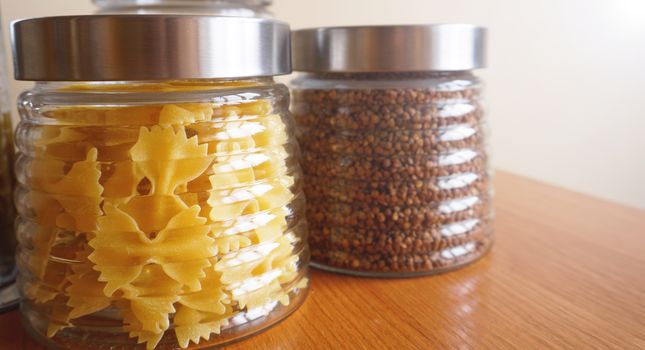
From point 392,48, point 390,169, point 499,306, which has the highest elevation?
point 392,48

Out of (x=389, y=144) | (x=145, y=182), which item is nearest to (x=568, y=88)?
(x=389, y=144)

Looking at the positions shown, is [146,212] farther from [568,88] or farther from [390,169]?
[568,88]

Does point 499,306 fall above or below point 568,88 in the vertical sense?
below

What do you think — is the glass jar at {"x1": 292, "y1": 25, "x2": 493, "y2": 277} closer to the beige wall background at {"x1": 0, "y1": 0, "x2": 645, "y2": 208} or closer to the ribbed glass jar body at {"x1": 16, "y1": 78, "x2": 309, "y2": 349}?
the ribbed glass jar body at {"x1": 16, "y1": 78, "x2": 309, "y2": 349}

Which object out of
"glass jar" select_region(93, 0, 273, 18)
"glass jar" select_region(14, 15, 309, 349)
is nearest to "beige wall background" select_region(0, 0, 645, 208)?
"glass jar" select_region(93, 0, 273, 18)

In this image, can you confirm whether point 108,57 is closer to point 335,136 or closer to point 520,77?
point 335,136

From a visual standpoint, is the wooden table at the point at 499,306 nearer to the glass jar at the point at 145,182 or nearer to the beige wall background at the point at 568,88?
the glass jar at the point at 145,182

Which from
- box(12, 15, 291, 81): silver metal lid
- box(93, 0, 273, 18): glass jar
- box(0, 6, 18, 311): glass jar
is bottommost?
box(0, 6, 18, 311): glass jar
